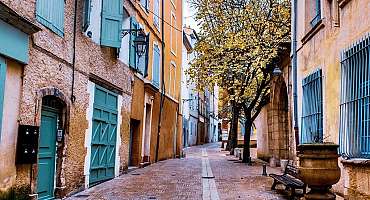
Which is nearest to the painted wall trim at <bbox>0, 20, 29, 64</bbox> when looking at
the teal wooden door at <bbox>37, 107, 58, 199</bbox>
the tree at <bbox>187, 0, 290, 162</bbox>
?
the teal wooden door at <bbox>37, 107, 58, 199</bbox>

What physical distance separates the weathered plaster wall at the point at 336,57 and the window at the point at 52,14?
602 centimetres

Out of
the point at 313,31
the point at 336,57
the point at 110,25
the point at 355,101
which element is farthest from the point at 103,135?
the point at 355,101

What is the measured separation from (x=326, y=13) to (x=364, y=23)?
219cm

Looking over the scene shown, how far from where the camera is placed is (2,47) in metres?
6.19

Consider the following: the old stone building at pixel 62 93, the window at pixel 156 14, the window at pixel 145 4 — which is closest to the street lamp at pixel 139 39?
the old stone building at pixel 62 93

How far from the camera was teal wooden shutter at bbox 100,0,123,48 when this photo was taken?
11188 millimetres

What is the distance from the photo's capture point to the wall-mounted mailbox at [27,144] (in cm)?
691

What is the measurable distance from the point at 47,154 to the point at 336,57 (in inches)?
261

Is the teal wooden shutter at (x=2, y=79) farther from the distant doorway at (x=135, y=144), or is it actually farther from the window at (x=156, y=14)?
the window at (x=156, y=14)

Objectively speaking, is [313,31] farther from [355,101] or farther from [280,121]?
[280,121]

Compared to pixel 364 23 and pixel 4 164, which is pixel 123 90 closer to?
pixel 4 164

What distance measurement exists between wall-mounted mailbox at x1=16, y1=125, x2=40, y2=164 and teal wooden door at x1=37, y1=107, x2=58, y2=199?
765 millimetres

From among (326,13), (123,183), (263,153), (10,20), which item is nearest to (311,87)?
(326,13)

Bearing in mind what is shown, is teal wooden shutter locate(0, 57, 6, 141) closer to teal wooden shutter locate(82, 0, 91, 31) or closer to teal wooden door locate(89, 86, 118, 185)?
teal wooden shutter locate(82, 0, 91, 31)
